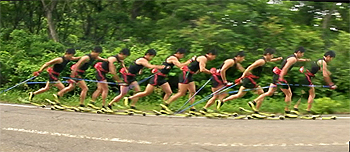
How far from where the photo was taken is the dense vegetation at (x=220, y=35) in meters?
11.4

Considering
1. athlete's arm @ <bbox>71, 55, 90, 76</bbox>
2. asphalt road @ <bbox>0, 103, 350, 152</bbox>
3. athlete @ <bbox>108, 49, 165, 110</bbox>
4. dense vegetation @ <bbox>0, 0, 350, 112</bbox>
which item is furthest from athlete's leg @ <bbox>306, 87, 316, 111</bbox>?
athlete's arm @ <bbox>71, 55, 90, 76</bbox>

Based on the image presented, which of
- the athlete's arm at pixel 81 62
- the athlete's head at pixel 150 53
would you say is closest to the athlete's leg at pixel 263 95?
the athlete's head at pixel 150 53

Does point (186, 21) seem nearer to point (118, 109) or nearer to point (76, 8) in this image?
point (118, 109)

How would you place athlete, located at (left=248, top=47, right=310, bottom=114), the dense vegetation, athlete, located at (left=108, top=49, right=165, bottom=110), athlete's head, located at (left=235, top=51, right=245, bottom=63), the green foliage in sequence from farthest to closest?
the dense vegetation < the green foliage < athlete's head, located at (left=235, top=51, right=245, bottom=63) < athlete, located at (left=108, top=49, right=165, bottom=110) < athlete, located at (left=248, top=47, right=310, bottom=114)

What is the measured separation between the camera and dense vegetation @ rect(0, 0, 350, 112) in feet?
37.4

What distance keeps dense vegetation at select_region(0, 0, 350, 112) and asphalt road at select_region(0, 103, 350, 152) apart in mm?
2779

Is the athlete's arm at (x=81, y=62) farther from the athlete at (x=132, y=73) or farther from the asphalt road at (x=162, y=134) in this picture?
the asphalt road at (x=162, y=134)

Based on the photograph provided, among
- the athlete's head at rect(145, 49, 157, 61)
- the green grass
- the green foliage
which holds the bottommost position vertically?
the green grass

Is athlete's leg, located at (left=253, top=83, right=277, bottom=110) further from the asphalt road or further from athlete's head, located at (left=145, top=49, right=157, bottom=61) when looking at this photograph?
athlete's head, located at (left=145, top=49, right=157, bottom=61)

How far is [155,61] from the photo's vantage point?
11.8 metres

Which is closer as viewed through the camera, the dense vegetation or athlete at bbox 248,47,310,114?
athlete at bbox 248,47,310,114

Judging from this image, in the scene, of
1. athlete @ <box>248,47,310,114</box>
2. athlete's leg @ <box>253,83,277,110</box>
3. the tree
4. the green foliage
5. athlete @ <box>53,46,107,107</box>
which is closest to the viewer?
athlete @ <box>248,47,310,114</box>

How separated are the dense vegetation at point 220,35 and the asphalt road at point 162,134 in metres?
2.78

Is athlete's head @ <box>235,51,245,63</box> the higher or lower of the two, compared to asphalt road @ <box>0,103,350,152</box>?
higher
